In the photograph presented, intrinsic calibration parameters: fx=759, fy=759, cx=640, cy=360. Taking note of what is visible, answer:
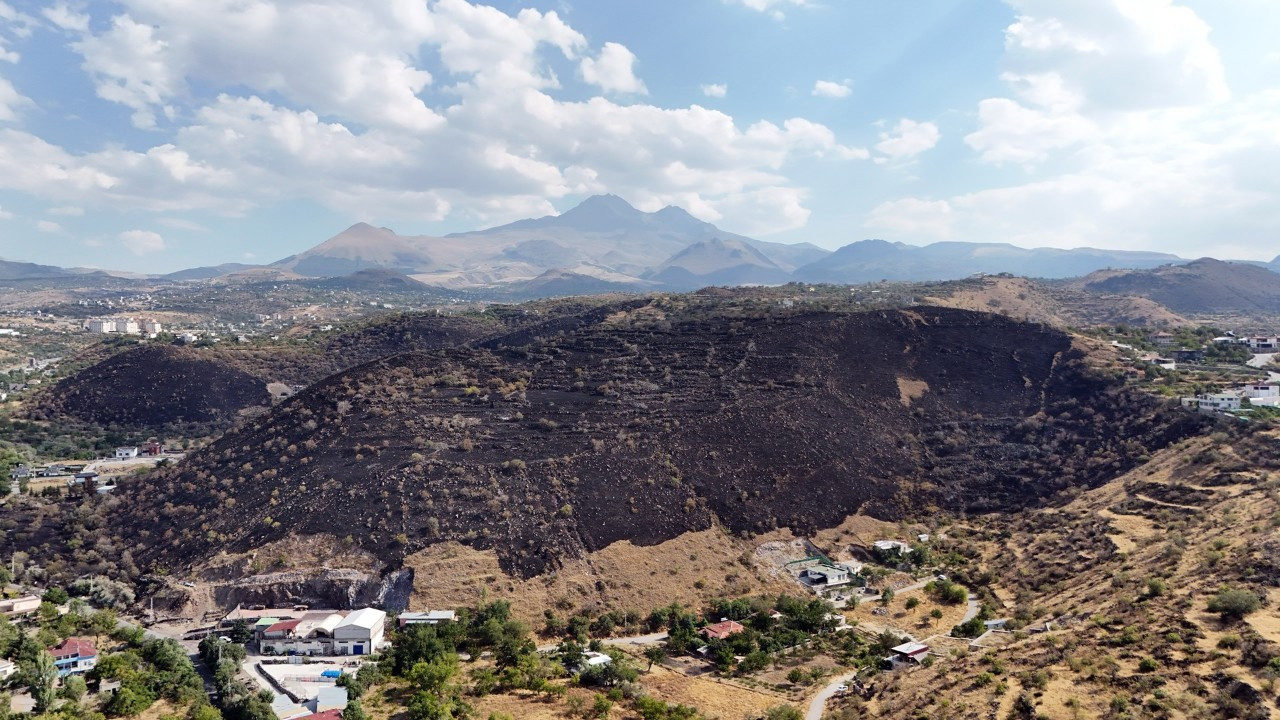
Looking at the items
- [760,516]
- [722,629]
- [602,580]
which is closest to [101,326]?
[602,580]

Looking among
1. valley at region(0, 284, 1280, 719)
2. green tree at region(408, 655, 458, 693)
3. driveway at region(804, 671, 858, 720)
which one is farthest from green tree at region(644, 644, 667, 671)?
green tree at region(408, 655, 458, 693)

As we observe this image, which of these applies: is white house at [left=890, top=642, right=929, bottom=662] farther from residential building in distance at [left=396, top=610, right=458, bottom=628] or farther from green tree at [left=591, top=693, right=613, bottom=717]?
residential building in distance at [left=396, top=610, right=458, bottom=628]

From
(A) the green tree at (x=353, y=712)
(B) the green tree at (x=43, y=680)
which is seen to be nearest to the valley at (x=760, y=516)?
(A) the green tree at (x=353, y=712)

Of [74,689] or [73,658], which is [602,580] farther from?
[73,658]

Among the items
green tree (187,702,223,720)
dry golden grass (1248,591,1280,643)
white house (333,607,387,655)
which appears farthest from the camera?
white house (333,607,387,655)

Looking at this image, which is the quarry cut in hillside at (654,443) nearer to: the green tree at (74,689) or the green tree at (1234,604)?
the green tree at (74,689)

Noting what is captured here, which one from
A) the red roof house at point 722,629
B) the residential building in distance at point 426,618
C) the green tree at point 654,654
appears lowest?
the green tree at point 654,654

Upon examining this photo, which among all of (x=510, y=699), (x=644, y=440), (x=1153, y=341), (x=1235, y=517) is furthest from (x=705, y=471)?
(x=1153, y=341)
